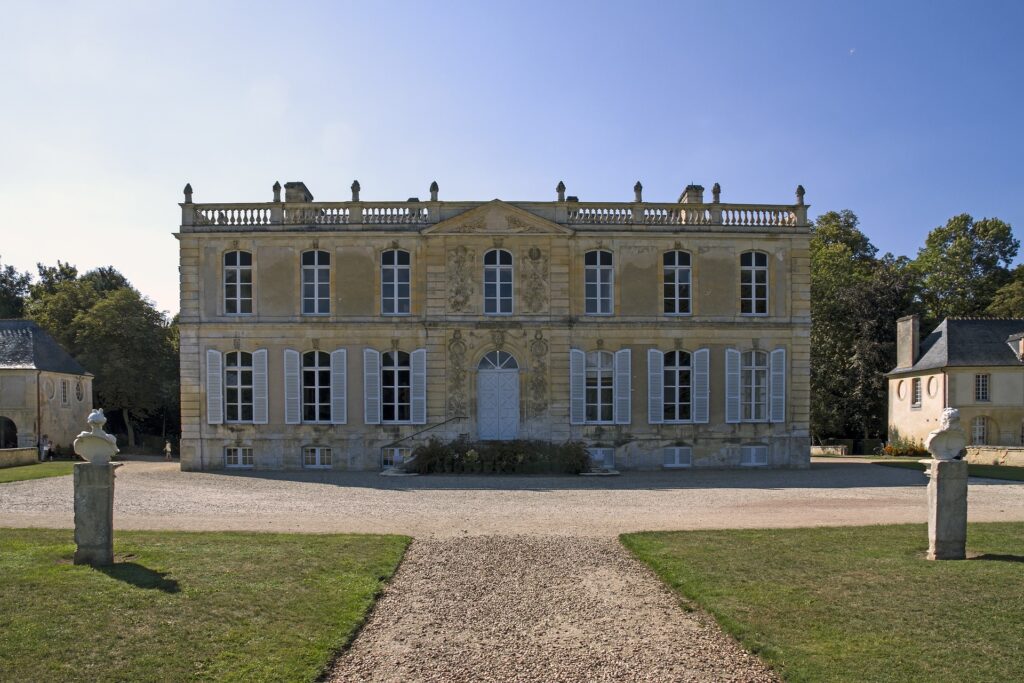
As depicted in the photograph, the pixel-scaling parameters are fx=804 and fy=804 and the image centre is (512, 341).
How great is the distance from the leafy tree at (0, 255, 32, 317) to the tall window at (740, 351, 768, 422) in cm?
4627

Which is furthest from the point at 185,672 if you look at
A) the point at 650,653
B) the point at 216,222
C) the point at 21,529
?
the point at 216,222

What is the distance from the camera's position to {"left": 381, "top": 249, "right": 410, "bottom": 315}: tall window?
24.8 m

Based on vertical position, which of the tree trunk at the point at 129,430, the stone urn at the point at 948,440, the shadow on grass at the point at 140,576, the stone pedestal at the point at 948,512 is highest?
the stone urn at the point at 948,440

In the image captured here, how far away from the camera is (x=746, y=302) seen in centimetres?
2516

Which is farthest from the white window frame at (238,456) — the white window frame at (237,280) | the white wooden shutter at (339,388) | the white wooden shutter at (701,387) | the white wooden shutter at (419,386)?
the white wooden shutter at (701,387)

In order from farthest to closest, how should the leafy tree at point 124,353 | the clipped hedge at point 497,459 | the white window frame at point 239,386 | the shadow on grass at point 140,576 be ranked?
the leafy tree at point 124,353, the white window frame at point 239,386, the clipped hedge at point 497,459, the shadow on grass at point 140,576

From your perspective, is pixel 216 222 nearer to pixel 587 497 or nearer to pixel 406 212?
pixel 406 212

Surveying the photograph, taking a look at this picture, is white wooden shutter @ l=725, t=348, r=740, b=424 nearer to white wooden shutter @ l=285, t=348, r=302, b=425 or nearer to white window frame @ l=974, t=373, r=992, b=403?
white wooden shutter @ l=285, t=348, r=302, b=425

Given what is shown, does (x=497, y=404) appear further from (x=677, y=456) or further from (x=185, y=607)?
(x=185, y=607)

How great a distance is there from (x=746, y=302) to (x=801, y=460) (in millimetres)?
5186

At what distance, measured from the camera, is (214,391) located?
24.5 m

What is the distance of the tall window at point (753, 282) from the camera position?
2509 centimetres

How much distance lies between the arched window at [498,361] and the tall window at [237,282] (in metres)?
7.37

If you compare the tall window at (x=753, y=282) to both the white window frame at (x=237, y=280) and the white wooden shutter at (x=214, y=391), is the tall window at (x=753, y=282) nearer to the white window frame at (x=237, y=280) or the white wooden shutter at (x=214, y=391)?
the white window frame at (x=237, y=280)
